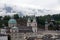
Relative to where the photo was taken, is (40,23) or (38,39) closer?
(38,39)

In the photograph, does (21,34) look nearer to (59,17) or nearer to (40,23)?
(40,23)

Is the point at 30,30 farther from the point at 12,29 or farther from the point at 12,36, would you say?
the point at 12,36

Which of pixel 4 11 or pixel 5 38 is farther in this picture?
pixel 4 11

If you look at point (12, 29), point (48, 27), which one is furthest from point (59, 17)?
point (12, 29)

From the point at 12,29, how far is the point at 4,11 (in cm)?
2053

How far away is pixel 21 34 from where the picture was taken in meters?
19.1

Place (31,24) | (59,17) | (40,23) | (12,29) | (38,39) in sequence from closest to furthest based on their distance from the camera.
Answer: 1. (38,39)
2. (12,29)
3. (31,24)
4. (40,23)
5. (59,17)

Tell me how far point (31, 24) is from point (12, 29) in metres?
2.65

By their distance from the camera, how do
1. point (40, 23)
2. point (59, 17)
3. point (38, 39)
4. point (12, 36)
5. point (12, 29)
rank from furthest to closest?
point (59, 17) → point (40, 23) → point (12, 29) → point (12, 36) → point (38, 39)

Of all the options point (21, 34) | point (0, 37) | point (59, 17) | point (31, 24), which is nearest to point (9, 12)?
point (59, 17)

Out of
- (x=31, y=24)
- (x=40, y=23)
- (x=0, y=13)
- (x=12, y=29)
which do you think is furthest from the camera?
(x=0, y=13)

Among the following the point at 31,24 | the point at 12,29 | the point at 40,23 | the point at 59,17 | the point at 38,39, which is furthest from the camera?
the point at 59,17

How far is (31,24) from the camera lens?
73.6ft

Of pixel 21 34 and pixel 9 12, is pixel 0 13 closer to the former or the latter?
pixel 9 12
